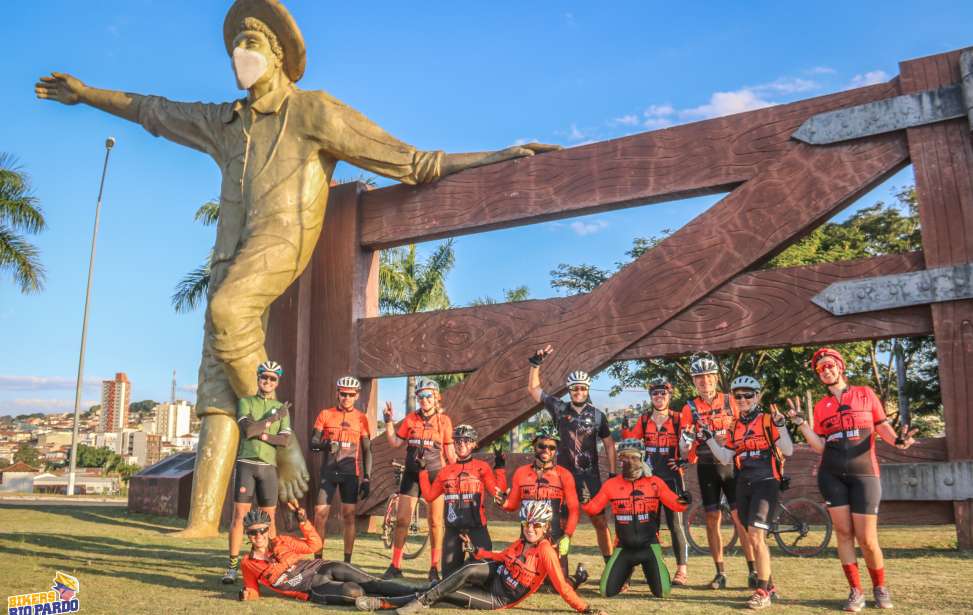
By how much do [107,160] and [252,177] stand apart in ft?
66.0

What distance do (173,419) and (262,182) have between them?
144059mm

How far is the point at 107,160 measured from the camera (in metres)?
27.4

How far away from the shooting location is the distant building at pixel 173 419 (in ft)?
459

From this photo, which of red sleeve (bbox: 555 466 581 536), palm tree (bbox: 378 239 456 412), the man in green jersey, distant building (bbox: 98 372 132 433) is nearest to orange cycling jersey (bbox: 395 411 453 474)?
the man in green jersey

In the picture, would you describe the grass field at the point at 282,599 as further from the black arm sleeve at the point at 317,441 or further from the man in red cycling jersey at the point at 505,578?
the black arm sleeve at the point at 317,441

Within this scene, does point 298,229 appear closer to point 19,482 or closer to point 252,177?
point 252,177

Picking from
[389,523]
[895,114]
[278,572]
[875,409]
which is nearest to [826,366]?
[875,409]

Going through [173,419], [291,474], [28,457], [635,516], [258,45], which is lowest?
[635,516]

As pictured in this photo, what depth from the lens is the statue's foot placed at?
9.62 metres

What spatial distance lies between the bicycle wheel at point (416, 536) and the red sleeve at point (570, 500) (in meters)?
1.68

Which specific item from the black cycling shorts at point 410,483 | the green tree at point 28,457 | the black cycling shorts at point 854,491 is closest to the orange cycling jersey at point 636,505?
the black cycling shorts at point 854,491

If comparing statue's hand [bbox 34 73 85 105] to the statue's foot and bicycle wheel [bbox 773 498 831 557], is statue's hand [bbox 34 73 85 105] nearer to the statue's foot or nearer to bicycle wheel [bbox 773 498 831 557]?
the statue's foot

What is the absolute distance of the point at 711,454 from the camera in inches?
269

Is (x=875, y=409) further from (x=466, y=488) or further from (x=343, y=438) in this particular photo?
(x=343, y=438)
